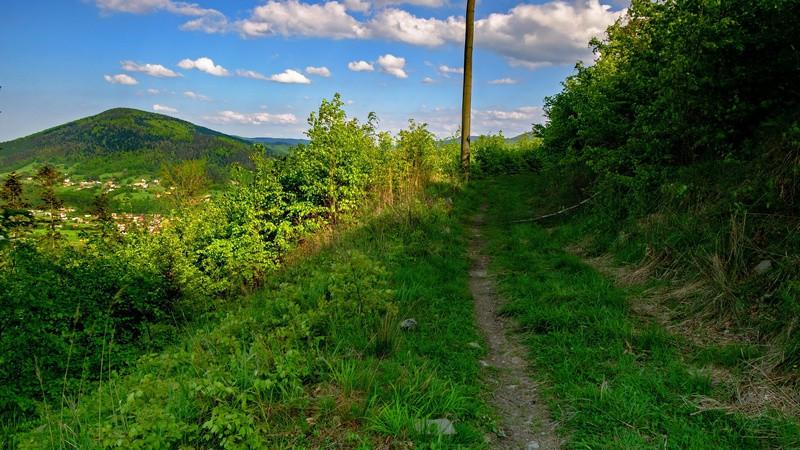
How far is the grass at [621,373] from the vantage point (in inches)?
116

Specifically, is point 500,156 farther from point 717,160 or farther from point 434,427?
point 434,427

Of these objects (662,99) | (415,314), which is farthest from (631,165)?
(415,314)

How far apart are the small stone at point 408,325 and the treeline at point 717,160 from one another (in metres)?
3.35

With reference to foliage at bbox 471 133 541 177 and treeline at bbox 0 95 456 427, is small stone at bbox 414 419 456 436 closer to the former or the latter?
treeline at bbox 0 95 456 427

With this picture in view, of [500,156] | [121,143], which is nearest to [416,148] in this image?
[500,156]

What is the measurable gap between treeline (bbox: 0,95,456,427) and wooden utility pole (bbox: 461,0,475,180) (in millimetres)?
5627

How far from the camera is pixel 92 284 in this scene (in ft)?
25.6

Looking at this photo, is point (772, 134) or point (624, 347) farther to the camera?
point (772, 134)

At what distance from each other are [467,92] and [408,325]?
16.7m

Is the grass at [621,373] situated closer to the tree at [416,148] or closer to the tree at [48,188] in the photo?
the tree at [416,148]

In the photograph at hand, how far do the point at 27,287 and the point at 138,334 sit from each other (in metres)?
2.29

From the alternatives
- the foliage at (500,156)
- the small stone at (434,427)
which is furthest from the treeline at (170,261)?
the foliage at (500,156)

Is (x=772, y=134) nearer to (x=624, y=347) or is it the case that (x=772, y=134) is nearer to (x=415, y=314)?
(x=624, y=347)

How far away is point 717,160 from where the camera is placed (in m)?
6.57
